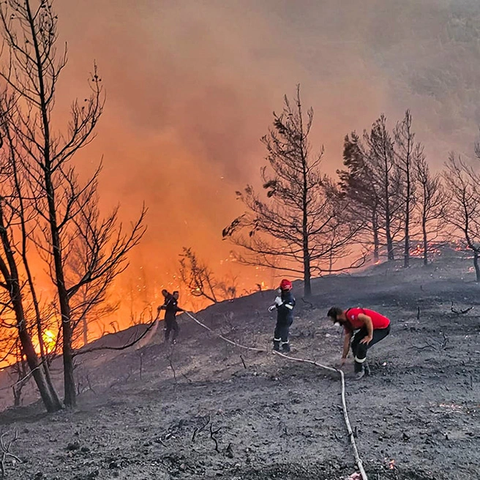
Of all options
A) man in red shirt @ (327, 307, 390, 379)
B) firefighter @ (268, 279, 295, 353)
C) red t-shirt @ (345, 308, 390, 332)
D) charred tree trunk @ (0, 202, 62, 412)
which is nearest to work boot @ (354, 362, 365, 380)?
man in red shirt @ (327, 307, 390, 379)

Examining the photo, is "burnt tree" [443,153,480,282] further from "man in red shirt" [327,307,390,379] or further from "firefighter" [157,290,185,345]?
"firefighter" [157,290,185,345]

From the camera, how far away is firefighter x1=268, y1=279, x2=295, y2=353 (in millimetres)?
9948

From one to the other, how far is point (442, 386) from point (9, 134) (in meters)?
8.04

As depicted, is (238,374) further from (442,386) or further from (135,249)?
(135,249)

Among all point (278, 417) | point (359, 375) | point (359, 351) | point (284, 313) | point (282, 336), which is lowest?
point (278, 417)

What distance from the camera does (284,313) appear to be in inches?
394

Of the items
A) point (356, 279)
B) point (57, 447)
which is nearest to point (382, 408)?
point (57, 447)

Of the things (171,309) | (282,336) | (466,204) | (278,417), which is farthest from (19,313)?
(466,204)

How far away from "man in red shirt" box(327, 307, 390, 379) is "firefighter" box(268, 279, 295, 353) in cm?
Answer: 238

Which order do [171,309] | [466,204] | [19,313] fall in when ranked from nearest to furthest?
[19,313]
[171,309]
[466,204]

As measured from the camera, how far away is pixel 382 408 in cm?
612

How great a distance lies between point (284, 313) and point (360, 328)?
8.86 feet

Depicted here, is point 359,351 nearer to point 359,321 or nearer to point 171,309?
point 359,321

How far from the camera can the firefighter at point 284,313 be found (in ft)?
32.6
